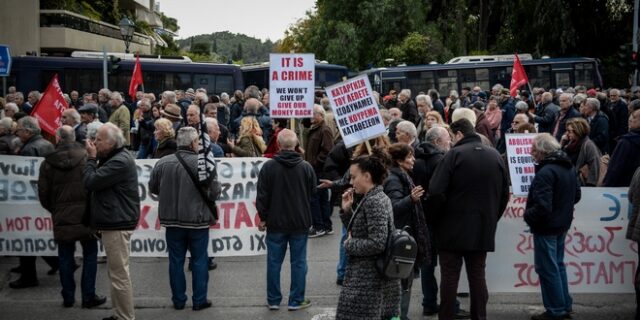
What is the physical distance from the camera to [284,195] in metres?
8.40

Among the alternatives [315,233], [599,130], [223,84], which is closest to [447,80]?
[223,84]

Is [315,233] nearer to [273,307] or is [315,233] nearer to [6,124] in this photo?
[273,307]

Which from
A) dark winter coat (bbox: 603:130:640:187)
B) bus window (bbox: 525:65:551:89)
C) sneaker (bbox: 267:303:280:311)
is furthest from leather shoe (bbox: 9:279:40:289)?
bus window (bbox: 525:65:551:89)

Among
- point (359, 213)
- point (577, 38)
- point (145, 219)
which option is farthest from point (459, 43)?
point (359, 213)

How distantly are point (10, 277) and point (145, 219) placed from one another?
5.81 ft

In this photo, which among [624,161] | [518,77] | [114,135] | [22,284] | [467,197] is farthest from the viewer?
[518,77]

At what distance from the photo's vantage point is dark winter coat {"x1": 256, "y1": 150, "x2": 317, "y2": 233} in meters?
8.38

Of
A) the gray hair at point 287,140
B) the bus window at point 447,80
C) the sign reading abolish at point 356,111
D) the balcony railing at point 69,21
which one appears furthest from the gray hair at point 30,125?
the balcony railing at point 69,21

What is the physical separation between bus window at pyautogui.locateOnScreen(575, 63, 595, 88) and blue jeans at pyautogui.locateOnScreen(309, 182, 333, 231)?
23.3 meters

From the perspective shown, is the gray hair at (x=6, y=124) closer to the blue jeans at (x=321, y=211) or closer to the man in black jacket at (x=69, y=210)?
the man in black jacket at (x=69, y=210)

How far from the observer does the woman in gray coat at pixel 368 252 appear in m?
5.75

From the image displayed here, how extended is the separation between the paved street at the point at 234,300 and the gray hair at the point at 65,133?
1.70 m

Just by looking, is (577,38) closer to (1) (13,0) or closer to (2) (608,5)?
(2) (608,5)

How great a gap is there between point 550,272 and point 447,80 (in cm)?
2719
